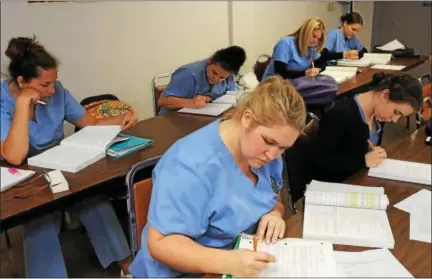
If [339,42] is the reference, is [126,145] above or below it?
below

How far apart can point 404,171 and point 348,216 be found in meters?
0.45

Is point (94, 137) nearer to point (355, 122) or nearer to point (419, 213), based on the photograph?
point (355, 122)

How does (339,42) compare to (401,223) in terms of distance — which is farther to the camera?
(339,42)

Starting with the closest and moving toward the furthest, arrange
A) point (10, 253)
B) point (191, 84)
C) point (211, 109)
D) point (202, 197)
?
point (202, 197) → point (10, 253) → point (211, 109) → point (191, 84)

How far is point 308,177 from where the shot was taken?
169 centimetres

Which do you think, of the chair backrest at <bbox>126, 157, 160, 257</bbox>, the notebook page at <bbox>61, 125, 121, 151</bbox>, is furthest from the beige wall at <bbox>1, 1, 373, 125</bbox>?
the chair backrest at <bbox>126, 157, 160, 257</bbox>

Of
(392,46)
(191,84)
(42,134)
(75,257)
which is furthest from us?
(392,46)

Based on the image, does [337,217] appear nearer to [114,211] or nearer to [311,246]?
[311,246]

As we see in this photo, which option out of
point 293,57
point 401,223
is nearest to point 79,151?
point 401,223

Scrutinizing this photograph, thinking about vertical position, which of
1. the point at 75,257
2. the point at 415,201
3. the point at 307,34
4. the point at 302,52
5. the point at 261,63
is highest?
the point at 307,34

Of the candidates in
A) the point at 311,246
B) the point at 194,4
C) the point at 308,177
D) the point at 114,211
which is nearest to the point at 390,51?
the point at 194,4

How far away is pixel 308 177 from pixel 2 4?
1.66 meters

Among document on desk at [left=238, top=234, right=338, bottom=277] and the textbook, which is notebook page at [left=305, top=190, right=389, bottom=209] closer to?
document on desk at [left=238, top=234, right=338, bottom=277]

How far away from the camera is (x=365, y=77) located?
302 centimetres
